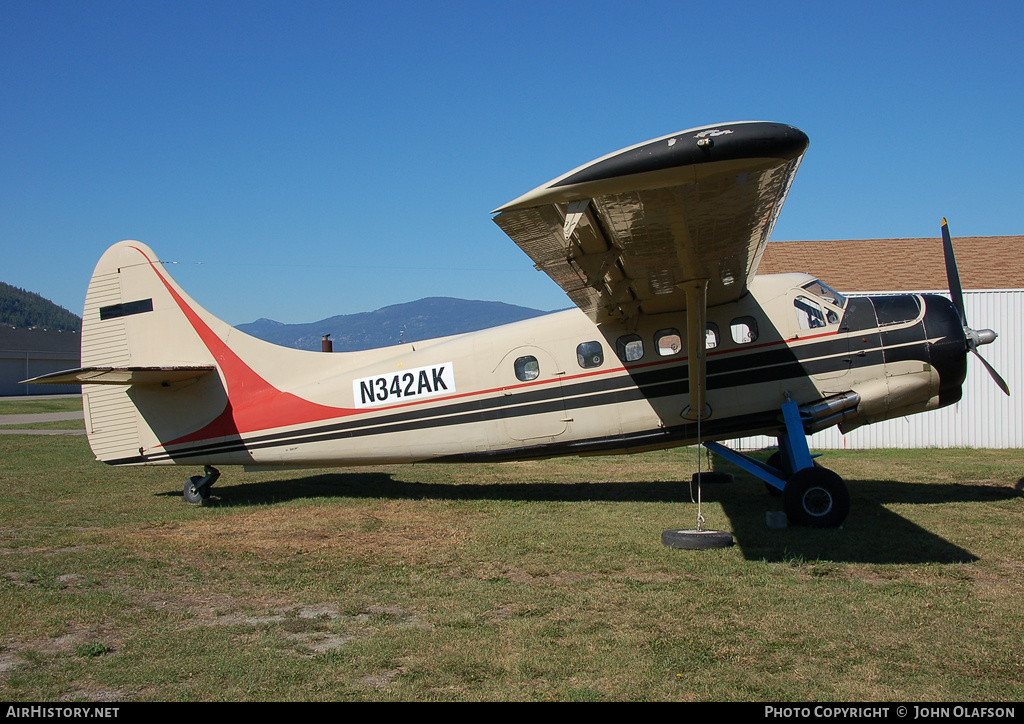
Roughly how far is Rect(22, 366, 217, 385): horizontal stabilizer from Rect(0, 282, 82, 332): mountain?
18992 centimetres

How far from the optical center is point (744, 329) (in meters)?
8.94

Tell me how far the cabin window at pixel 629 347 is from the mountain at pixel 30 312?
195 metres

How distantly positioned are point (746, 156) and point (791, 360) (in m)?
4.85

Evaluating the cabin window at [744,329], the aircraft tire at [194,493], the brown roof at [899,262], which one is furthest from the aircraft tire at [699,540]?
the brown roof at [899,262]

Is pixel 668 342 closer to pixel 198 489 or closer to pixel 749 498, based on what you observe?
pixel 749 498

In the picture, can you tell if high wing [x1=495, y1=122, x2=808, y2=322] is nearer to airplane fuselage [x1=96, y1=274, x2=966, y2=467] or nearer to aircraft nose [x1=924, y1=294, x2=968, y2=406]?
airplane fuselage [x1=96, y1=274, x2=966, y2=467]

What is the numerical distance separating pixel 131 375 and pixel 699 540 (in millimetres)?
8403

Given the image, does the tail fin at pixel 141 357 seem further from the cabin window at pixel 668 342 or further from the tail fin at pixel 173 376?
the cabin window at pixel 668 342

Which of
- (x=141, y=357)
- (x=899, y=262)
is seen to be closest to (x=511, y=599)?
(x=141, y=357)

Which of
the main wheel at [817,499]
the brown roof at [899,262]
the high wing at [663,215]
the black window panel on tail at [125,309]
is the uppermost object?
the brown roof at [899,262]

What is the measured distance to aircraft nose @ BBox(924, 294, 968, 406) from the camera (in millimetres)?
8445

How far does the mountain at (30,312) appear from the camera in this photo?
172625 mm

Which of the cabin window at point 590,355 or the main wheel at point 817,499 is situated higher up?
the cabin window at point 590,355
